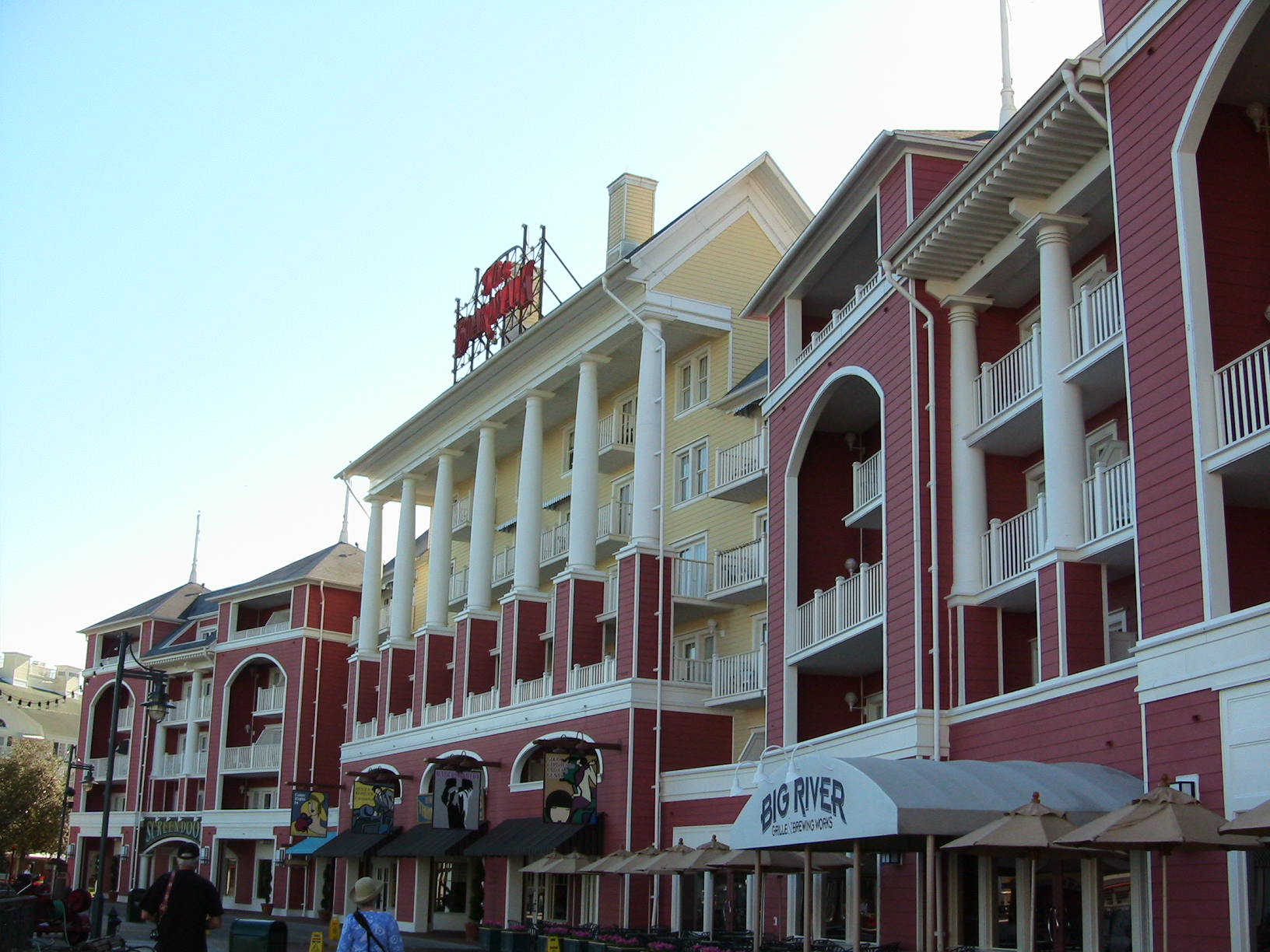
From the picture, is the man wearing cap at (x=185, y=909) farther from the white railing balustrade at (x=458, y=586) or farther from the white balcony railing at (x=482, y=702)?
the white railing balustrade at (x=458, y=586)

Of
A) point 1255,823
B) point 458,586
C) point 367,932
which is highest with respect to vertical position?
point 458,586

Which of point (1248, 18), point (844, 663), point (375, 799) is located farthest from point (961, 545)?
point (375, 799)

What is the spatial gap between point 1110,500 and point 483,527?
1104 inches

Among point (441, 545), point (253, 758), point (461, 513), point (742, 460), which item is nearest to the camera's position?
point (742, 460)

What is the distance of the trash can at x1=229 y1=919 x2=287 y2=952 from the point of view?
21.7 metres

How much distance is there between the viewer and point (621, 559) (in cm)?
3612

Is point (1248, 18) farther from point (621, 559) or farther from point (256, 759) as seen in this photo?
point (256, 759)

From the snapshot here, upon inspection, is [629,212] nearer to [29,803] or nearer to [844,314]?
[844,314]

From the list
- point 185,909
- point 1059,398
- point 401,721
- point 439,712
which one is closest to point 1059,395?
point 1059,398

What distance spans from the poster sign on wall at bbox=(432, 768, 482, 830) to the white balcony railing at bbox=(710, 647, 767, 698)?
27.4ft

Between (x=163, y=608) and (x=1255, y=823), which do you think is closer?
(x=1255, y=823)

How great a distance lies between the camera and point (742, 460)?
113 ft

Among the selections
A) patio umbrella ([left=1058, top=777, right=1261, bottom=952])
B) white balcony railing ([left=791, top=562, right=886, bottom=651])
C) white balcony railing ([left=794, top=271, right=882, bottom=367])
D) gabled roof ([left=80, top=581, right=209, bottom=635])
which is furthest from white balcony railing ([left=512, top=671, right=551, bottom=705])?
gabled roof ([left=80, top=581, right=209, bottom=635])

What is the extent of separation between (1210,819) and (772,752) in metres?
13.8
